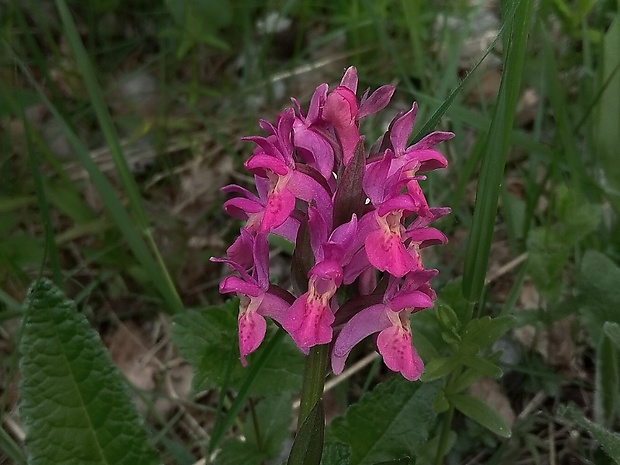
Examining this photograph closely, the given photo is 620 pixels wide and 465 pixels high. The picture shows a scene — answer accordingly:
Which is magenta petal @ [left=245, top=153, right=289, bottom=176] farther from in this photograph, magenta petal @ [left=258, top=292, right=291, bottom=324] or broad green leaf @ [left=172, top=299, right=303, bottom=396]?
broad green leaf @ [left=172, top=299, right=303, bottom=396]

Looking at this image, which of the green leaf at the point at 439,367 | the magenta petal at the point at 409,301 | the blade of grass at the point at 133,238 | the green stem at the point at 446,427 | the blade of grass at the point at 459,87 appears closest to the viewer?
the magenta petal at the point at 409,301

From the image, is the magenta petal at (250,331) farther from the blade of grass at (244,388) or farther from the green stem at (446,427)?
the green stem at (446,427)

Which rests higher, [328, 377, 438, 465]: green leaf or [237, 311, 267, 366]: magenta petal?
[237, 311, 267, 366]: magenta petal

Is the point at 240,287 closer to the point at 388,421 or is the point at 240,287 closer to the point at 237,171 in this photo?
the point at 388,421

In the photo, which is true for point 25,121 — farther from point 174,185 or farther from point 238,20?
point 238,20

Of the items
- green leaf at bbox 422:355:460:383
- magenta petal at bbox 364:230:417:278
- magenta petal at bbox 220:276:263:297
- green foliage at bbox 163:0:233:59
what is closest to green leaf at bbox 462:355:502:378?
green leaf at bbox 422:355:460:383

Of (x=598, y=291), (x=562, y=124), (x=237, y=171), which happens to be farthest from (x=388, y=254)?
(x=237, y=171)

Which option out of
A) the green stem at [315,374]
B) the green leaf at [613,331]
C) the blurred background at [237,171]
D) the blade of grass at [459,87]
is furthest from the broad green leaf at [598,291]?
the green stem at [315,374]

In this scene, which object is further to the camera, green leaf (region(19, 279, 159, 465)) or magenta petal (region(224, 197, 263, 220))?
green leaf (region(19, 279, 159, 465))
